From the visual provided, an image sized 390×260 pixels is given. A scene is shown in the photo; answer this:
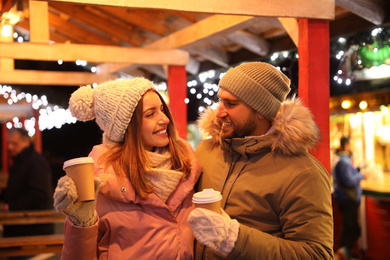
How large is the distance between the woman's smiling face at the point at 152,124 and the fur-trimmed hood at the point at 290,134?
0.32 metres

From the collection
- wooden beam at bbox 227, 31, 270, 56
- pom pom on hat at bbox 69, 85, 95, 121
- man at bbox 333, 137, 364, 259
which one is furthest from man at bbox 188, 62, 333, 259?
man at bbox 333, 137, 364, 259

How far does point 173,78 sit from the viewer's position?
6137 millimetres

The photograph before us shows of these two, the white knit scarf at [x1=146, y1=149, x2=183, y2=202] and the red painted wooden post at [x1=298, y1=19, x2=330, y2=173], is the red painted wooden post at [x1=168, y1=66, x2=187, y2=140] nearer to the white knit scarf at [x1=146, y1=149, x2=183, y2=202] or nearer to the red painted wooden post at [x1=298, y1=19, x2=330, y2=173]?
the red painted wooden post at [x1=298, y1=19, x2=330, y2=173]

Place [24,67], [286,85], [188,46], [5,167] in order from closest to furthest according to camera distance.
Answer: [286,85] < [188,46] < [24,67] < [5,167]

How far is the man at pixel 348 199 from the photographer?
6.18 m

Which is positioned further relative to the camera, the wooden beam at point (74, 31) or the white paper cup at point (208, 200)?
the wooden beam at point (74, 31)

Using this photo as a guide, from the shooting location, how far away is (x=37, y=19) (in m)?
5.38

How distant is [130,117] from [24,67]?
11786mm

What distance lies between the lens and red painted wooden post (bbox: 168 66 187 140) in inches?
241

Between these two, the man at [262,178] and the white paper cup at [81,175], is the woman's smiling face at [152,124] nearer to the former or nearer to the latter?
the man at [262,178]

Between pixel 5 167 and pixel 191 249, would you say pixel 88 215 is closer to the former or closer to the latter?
pixel 191 249

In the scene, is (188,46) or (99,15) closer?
(188,46)

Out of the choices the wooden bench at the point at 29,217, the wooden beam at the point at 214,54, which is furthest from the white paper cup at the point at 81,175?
the wooden beam at the point at 214,54

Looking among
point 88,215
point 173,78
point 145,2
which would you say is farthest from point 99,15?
point 88,215
